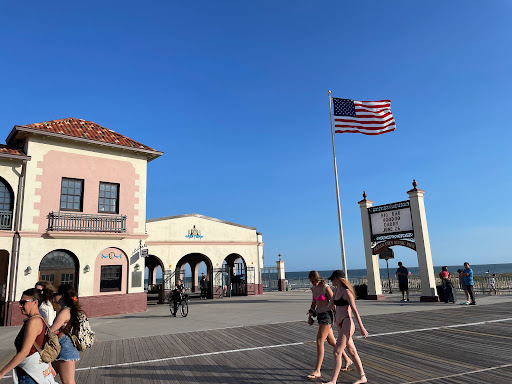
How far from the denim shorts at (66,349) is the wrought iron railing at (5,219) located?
41.7ft

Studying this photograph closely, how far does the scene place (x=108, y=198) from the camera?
17.2m

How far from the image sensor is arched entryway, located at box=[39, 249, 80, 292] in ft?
49.4

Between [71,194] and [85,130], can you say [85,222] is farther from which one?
[85,130]

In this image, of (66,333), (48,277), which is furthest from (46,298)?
(48,277)

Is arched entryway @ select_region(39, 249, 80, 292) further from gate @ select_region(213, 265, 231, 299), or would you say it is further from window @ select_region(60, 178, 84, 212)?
gate @ select_region(213, 265, 231, 299)

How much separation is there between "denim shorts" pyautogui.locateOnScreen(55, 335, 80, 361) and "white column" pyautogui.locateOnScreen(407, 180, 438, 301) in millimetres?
15714

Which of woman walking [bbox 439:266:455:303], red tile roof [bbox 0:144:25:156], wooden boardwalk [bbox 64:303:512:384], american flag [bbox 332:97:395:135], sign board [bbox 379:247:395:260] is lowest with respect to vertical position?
wooden boardwalk [bbox 64:303:512:384]

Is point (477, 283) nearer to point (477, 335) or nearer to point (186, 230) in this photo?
point (477, 335)

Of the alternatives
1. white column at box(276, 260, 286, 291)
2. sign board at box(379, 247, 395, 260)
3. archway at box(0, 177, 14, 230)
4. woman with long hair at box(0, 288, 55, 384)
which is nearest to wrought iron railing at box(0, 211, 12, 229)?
archway at box(0, 177, 14, 230)

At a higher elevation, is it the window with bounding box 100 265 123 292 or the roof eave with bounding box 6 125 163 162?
the roof eave with bounding box 6 125 163 162

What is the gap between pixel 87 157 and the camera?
660 inches

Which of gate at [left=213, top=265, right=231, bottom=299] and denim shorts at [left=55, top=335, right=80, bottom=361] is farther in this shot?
gate at [left=213, top=265, right=231, bottom=299]

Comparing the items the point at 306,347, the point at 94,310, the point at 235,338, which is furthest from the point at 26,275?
the point at 306,347

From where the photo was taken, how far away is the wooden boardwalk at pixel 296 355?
591 centimetres
